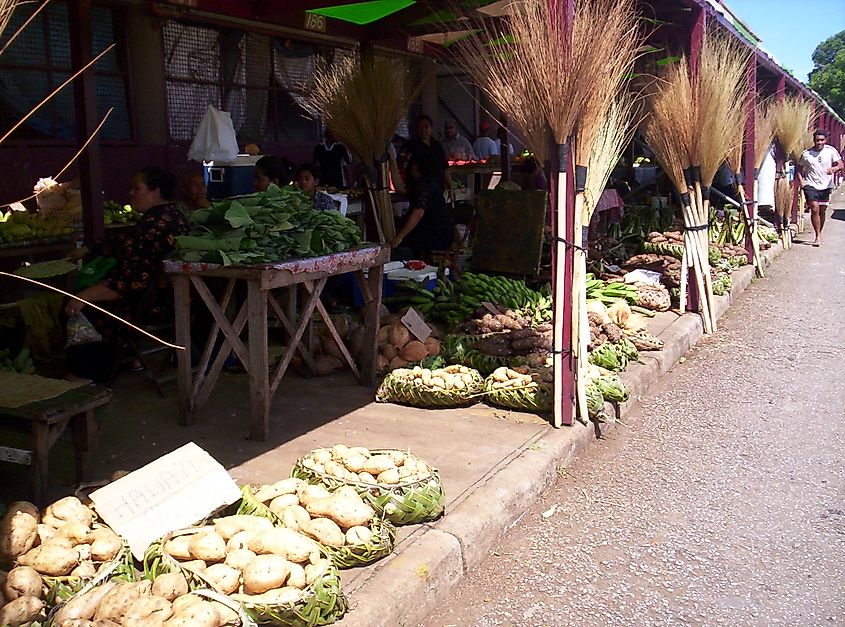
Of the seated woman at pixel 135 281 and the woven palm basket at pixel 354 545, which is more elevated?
the seated woman at pixel 135 281

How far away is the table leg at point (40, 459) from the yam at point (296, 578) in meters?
1.29

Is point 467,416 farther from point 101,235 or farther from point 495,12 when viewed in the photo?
point 495,12

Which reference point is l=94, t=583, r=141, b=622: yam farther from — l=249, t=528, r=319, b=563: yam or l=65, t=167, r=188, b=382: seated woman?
l=65, t=167, r=188, b=382: seated woman

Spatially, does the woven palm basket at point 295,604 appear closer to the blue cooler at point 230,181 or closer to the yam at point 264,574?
the yam at point 264,574

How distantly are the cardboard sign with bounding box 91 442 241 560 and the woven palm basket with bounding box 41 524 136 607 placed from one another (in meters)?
→ 0.08

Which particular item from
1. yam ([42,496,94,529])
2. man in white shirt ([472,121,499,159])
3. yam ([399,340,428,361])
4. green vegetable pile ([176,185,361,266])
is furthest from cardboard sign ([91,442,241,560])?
man in white shirt ([472,121,499,159])

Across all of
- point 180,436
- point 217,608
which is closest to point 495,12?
point 180,436

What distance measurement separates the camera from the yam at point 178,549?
275 centimetres

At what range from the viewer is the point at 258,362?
14.6ft

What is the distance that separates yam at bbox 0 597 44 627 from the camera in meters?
2.45

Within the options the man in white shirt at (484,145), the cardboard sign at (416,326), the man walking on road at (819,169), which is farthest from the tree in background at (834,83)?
the cardboard sign at (416,326)

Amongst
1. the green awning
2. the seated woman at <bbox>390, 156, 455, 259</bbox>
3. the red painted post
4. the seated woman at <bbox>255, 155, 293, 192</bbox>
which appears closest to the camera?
the seated woman at <bbox>255, 155, 293, 192</bbox>

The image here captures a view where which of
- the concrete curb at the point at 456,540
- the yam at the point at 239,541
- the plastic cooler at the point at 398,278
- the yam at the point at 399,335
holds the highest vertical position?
the plastic cooler at the point at 398,278

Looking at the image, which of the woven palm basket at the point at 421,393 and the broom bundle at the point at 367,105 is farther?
the broom bundle at the point at 367,105
